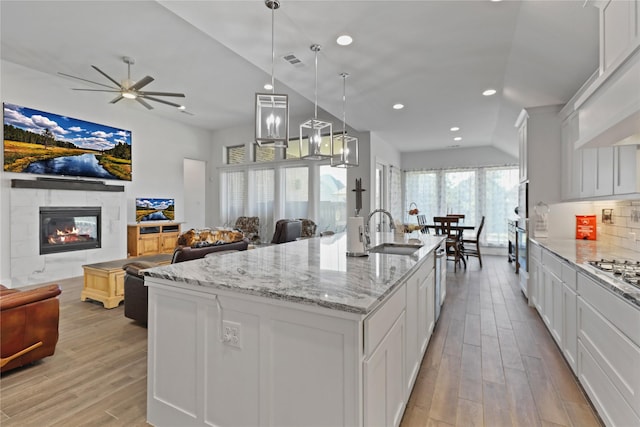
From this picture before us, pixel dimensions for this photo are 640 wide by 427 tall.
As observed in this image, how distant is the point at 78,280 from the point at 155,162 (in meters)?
3.07

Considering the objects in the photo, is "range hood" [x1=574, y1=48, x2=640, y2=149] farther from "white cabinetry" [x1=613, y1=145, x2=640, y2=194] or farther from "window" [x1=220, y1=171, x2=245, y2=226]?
"window" [x1=220, y1=171, x2=245, y2=226]

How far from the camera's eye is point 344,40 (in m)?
2.88

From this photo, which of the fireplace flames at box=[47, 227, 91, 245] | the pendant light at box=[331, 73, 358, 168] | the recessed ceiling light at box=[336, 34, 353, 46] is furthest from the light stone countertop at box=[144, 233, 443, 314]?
the fireplace flames at box=[47, 227, 91, 245]

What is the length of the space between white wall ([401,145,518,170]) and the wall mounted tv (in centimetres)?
745

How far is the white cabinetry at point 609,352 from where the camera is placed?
1368mm

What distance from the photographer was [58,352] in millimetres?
2602

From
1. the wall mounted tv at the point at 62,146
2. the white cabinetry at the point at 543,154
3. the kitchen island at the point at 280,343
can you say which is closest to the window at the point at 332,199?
the white cabinetry at the point at 543,154

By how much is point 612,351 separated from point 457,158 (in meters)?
7.69

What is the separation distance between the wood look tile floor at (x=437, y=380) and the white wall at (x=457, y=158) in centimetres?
580

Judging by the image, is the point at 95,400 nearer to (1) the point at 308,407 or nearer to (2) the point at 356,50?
(1) the point at 308,407

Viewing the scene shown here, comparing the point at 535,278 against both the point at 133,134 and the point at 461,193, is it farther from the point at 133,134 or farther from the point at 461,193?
the point at 133,134

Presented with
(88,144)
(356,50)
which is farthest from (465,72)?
(88,144)

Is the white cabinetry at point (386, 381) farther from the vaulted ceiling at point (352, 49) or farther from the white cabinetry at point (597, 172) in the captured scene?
the vaulted ceiling at point (352, 49)

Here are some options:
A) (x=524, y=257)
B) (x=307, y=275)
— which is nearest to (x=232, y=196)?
(x=524, y=257)
